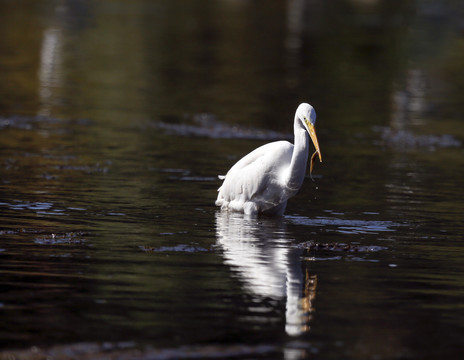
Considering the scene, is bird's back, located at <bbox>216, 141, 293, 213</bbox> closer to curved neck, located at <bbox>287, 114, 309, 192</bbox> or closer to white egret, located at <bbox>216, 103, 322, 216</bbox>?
white egret, located at <bbox>216, 103, 322, 216</bbox>

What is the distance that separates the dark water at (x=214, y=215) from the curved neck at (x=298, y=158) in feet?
1.67

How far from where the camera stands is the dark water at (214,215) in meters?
7.45

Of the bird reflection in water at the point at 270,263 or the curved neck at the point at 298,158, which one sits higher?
the curved neck at the point at 298,158

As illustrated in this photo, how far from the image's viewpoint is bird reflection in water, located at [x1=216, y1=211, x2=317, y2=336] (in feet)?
26.8

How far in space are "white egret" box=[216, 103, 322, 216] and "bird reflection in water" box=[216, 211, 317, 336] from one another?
19cm

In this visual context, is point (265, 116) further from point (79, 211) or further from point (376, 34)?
point (376, 34)

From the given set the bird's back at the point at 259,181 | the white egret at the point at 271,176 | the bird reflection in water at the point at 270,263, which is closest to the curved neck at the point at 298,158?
the white egret at the point at 271,176

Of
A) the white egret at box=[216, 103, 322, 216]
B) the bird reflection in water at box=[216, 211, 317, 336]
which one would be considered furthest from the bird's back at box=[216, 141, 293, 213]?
the bird reflection in water at box=[216, 211, 317, 336]

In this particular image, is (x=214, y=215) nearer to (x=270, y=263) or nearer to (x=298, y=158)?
(x=298, y=158)

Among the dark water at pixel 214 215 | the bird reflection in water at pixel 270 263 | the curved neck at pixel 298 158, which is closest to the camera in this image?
the dark water at pixel 214 215

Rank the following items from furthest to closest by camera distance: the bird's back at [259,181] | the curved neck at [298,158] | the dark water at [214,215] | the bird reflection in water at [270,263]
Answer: the bird's back at [259,181] → the curved neck at [298,158] → the bird reflection in water at [270,263] → the dark water at [214,215]

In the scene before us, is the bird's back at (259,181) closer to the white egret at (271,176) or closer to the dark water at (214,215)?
the white egret at (271,176)

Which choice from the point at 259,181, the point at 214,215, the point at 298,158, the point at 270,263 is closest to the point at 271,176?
the point at 259,181

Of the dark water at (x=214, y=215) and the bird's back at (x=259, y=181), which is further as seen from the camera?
the bird's back at (x=259, y=181)
